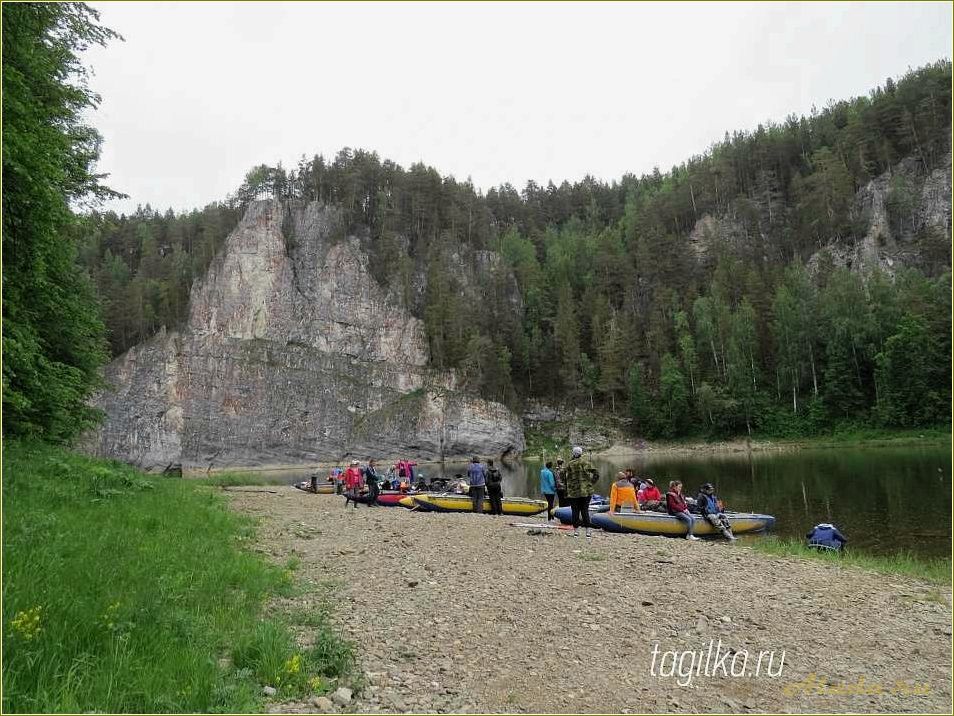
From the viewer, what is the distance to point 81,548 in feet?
A: 21.5

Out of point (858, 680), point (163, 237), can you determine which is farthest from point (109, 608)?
point (163, 237)

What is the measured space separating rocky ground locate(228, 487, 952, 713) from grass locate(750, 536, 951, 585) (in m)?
0.78

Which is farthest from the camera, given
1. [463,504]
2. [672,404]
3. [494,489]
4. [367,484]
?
[672,404]

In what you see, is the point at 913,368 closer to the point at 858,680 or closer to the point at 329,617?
the point at 858,680

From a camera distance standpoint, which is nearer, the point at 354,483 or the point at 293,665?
the point at 293,665

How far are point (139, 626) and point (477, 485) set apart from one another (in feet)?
51.5

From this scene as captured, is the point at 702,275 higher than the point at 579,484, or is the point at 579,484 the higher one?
the point at 702,275

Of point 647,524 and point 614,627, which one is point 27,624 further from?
point 647,524

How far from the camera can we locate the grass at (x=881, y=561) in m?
11.5

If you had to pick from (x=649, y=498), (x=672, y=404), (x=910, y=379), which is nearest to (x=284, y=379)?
(x=672, y=404)

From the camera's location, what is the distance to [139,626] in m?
4.79

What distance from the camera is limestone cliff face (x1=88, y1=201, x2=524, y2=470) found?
70.8 metres

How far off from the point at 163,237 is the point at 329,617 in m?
122

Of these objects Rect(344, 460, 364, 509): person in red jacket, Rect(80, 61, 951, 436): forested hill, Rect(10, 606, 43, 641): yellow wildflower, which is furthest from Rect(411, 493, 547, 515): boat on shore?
Rect(80, 61, 951, 436): forested hill
